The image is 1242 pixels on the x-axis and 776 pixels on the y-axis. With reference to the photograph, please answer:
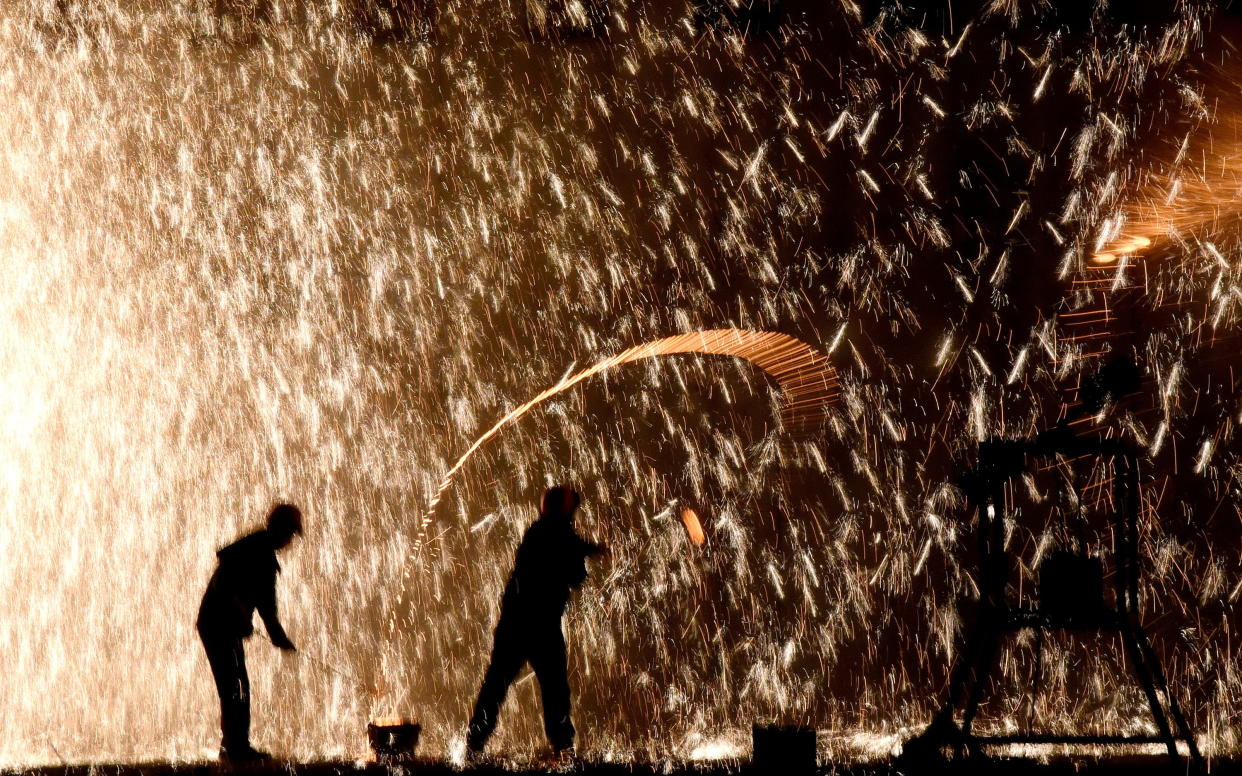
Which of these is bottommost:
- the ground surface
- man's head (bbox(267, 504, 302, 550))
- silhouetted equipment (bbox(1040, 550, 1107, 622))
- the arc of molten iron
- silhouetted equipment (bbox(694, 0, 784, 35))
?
the ground surface

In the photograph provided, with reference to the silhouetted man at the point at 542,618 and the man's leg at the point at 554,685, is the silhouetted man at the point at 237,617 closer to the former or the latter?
the silhouetted man at the point at 542,618

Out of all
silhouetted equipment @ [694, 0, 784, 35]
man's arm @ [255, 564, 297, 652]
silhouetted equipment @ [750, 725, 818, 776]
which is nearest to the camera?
silhouetted equipment @ [750, 725, 818, 776]

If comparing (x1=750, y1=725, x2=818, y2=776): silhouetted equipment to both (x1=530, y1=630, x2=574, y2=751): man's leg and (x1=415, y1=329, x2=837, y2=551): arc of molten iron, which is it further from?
(x1=415, y1=329, x2=837, y2=551): arc of molten iron

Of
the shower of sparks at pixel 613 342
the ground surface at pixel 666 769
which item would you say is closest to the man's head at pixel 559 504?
the ground surface at pixel 666 769

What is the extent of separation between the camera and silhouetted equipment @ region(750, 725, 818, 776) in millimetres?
3594

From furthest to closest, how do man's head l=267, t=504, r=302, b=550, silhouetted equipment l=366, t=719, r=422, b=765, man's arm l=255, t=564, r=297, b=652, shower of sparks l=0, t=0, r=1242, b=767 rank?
shower of sparks l=0, t=0, r=1242, b=767, man's head l=267, t=504, r=302, b=550, man's arm l=255, t=564, r=297, b=652, silhouetted equipment l=366, t=719, r=422, b=765

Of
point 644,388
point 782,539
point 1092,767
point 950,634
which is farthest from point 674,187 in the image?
point 1092,767

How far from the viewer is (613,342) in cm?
Result: 726

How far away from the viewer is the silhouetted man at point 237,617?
14.9ft

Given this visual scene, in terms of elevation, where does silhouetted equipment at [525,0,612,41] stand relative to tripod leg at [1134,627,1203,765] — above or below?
above

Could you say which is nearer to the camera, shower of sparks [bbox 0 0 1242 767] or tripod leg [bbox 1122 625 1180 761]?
tripod leg [bbox 1122 625 1180 761]

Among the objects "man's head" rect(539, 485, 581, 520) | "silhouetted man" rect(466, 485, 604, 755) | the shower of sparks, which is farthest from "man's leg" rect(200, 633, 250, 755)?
"man's head" rect(539, 485, 581, 520)

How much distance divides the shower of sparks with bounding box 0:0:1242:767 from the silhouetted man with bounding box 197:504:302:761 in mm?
882

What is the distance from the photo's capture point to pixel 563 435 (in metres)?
7.26
